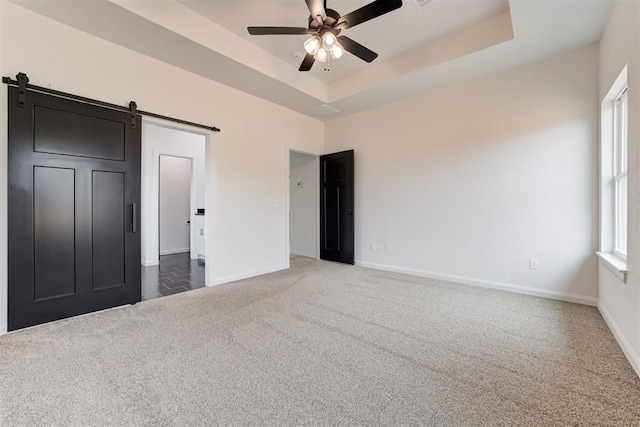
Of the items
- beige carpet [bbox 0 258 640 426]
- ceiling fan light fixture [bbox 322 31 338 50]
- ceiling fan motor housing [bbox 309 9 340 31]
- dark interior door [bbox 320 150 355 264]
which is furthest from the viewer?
dark interior door [bbox 320 150 355 264]

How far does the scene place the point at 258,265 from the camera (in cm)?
441

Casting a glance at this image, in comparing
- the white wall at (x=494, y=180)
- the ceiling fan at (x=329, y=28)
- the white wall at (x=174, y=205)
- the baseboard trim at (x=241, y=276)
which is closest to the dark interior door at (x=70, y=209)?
the baseboard trim at (x=241, y=276)

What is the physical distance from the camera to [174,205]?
640 centimetres

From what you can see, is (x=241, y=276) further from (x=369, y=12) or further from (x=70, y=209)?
(x=369, y=12)

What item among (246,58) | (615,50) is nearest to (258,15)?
(246,58)

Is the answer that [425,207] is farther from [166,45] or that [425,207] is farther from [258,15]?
[166,45]

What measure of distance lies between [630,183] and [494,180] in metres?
1.62

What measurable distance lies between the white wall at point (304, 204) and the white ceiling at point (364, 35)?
197 centimetres

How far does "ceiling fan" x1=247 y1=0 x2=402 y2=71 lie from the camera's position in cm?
213

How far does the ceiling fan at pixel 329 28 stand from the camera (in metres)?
2.13

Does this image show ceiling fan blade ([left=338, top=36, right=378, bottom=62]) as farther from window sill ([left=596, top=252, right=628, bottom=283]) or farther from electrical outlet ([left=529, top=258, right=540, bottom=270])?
electrical outlet ([left=529, top=258, right=540, bottom=270])

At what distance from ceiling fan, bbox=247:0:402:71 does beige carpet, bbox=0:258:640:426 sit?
254cm

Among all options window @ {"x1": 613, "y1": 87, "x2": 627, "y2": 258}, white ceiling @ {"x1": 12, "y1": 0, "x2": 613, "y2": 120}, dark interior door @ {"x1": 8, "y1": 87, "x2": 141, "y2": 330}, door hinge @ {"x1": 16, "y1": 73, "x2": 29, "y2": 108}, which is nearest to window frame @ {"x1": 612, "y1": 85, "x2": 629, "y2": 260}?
window @ {"x1": 613, "y1": 87, "x2": 627, "y2": 258}

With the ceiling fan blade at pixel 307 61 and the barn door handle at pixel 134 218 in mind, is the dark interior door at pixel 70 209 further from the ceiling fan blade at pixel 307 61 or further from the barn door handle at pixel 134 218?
the ceiling fan blade at pixel 307 61
